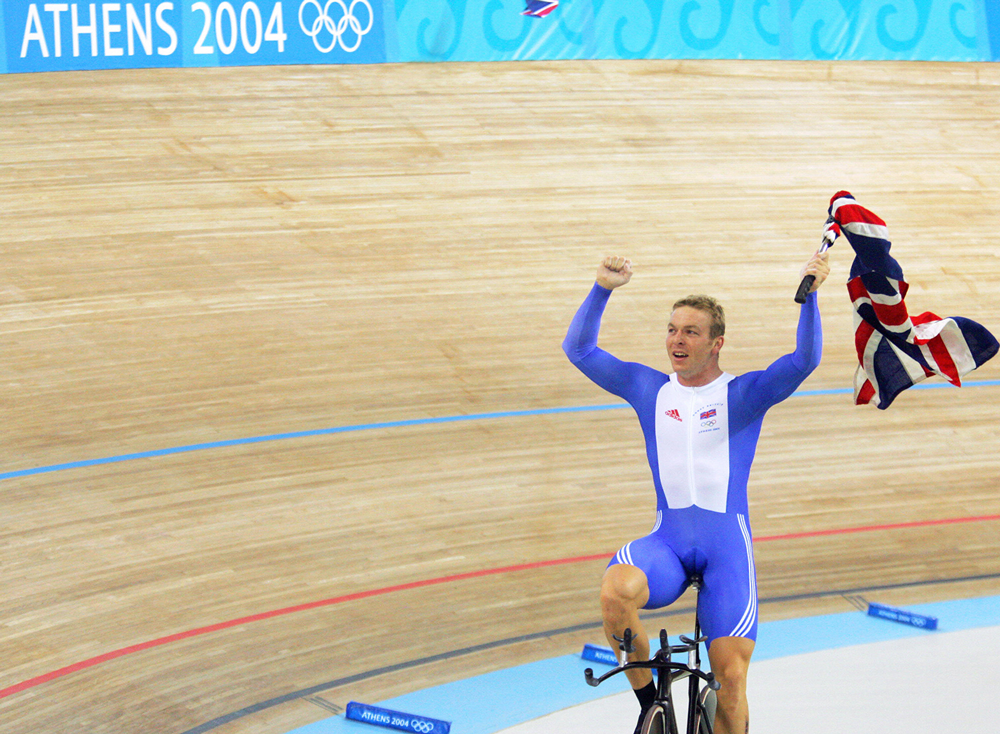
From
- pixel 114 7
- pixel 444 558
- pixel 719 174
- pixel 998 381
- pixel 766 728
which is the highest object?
pixel 114 7

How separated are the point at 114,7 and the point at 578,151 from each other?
256 cm

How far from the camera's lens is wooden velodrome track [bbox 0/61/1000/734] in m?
3.42

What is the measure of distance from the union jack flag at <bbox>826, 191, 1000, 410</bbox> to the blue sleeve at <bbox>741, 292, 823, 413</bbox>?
300 millimetres

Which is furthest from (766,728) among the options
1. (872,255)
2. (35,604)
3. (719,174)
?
(719,174)

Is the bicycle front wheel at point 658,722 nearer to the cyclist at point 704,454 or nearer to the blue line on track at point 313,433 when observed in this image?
the cyclist at point 704,454

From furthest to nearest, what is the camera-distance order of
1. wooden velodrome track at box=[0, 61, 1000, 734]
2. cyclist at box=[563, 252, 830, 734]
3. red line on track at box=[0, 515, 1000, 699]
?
wooden velodrome track at box=[0, 61, 1000, 734]
red line on track at box=[0, 515, 1000, 699]
cyclist at box=[563, 252, 830, 734]

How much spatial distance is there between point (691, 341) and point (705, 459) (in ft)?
0.86

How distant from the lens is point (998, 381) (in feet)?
18.0

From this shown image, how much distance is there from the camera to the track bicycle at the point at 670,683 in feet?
5.98

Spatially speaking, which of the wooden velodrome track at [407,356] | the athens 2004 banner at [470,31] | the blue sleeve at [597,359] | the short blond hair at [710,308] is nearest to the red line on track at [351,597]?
the wooden velodrome track at [407,356]

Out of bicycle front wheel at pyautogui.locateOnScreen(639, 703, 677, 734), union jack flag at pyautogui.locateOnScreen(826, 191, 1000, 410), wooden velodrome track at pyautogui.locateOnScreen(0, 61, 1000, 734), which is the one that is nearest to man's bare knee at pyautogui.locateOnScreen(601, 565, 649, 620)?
bicycle front wheel at pyautogui.locateOnScreen(639, 703, 677, 734)

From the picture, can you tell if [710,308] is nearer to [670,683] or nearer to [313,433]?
[670,683]

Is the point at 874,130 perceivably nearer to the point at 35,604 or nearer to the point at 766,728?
the point at 766,728

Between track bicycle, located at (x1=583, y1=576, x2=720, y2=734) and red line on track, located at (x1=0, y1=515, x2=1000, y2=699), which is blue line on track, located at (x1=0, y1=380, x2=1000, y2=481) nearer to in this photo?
red line on track, located at (x1=0, y1=515, x2=1000, y2=699)
